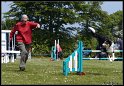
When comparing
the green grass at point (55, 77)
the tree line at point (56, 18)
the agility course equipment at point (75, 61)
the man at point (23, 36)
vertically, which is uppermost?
the tree line at point (56, 18)

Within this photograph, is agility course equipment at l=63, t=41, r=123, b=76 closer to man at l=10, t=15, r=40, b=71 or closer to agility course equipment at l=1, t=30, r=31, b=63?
man at l=10, t=15, r=40, b=71

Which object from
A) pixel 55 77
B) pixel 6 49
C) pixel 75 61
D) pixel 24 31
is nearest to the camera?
pixel 55 77

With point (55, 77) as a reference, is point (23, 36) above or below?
above

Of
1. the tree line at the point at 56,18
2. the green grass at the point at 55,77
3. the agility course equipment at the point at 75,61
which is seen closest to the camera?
the green grass at the point at 55,77

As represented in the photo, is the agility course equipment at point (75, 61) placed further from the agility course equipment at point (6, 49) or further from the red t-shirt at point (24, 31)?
the agility course equipment at point (6, 49)

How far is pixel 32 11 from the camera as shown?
176ft

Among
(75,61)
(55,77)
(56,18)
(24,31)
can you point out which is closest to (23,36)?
(24,31)

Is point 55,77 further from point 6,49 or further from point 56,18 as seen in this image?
point 56,18

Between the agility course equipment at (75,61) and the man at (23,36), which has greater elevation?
the man at (23,36)

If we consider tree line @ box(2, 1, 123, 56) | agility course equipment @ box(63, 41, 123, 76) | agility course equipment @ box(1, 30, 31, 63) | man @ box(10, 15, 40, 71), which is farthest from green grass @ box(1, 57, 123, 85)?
tree line @ box(2, 1, 123, 56)

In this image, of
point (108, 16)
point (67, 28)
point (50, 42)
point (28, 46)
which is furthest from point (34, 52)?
point (28, 46)

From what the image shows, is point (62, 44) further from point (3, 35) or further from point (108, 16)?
point (3, 35)

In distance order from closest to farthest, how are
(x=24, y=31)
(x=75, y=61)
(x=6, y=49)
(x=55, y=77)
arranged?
(x=55, y=77), (x=75, y=61), (x=24, y=31), (x=6, y=49)

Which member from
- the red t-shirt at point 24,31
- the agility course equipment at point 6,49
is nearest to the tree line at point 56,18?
the agility course equipment at point 6,49
